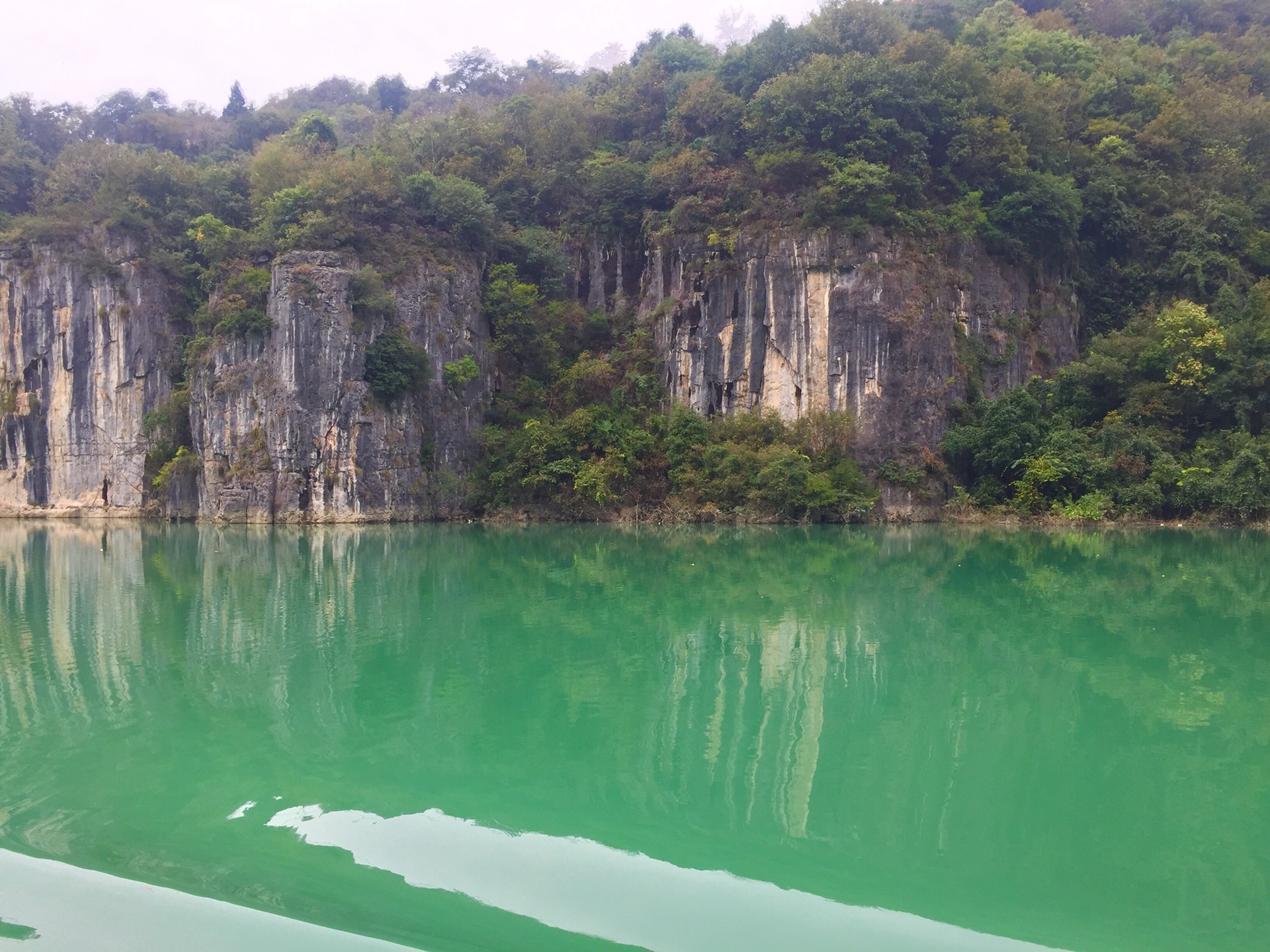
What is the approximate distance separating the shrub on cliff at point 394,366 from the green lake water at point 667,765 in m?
18.8

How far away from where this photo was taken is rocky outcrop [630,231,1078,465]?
Answer: 31.0m

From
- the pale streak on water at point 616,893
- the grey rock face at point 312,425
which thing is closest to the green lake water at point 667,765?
the pale streak on water at point 616,893

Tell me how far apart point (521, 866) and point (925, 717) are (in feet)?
11.7

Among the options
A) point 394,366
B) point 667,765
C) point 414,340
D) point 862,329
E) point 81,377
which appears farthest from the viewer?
point 81,377

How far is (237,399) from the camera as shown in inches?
1241

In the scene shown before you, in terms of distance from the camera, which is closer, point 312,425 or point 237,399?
point 312,425

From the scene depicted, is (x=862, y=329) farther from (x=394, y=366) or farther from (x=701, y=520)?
(x=394, y=366)

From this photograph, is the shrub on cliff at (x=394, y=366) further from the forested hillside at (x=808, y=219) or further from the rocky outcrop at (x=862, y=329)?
the rocky outcrop at (x=862, y=329)

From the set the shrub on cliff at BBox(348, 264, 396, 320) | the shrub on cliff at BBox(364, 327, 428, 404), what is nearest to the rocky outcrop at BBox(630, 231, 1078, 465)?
the shrub on cliff at BBox(364, 327, 428, 404)

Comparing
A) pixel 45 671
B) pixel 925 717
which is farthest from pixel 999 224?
pixel 45 671

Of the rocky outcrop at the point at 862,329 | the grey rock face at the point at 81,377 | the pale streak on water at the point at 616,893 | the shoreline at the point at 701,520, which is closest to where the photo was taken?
the pale streak on water at the point at 616,893

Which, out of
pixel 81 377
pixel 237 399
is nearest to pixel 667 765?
pixel 237 399

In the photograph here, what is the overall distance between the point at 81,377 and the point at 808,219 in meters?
27.2

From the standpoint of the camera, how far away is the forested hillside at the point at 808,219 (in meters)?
28.6
